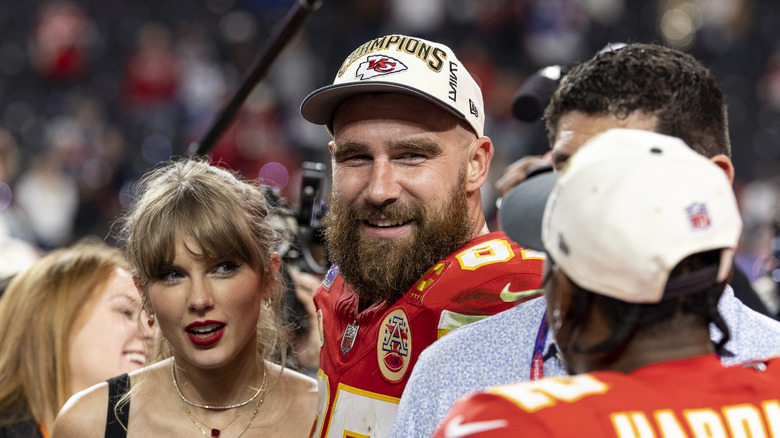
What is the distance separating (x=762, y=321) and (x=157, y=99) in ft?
29.8

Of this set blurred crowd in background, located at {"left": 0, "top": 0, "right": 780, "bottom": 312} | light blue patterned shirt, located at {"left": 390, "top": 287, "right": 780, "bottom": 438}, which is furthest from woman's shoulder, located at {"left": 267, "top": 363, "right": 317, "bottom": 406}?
blurred crowd in background, located at {"left": 0, "top": 0, "right": 780, "bottom": 312}

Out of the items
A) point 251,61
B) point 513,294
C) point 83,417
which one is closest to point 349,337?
point 513,294

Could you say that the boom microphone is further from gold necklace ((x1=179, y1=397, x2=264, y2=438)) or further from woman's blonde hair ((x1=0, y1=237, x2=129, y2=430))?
gold necklace ((x1=179, y1=397, x2=264, y2=438))

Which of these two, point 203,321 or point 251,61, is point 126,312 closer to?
point 203,321

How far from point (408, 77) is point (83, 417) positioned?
121 cm

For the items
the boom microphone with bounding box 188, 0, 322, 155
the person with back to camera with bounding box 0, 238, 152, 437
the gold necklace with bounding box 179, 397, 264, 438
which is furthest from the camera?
the person with back to camera with bounding box 0, 238, 152, 437

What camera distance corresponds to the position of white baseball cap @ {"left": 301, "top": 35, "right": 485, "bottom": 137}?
1.89 m

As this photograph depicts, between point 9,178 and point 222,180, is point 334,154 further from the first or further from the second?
point 9,178

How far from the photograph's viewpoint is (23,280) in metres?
2.82

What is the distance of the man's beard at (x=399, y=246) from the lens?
187cm

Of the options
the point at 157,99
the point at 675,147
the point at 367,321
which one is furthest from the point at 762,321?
the point at 157,99

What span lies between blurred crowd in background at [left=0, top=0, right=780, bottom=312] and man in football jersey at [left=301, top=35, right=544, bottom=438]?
7101 mm

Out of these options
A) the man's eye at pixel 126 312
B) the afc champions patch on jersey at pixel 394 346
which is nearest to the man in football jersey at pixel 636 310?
the afc champions patch on jersey at pixel 394 346

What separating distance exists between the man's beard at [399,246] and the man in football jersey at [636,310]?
73 centimetres
